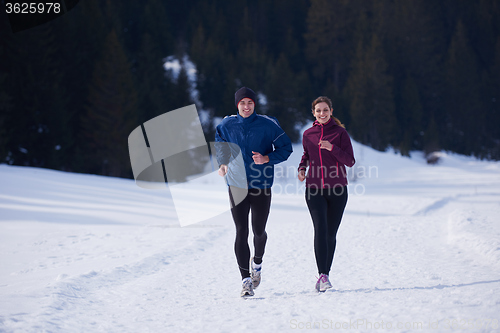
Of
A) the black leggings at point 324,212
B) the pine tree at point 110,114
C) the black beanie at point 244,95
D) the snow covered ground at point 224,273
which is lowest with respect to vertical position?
the pine tree at point 110,114

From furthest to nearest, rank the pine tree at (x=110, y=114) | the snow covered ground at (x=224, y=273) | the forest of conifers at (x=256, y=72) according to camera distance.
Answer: the pine tree at (x=110, y=114), the forest of conifers at (x=256, y=72), the snow covered ground at (x=224, y=273)

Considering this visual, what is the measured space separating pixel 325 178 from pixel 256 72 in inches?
1421

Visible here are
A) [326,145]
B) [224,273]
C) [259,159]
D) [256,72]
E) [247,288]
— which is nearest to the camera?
[259,159]

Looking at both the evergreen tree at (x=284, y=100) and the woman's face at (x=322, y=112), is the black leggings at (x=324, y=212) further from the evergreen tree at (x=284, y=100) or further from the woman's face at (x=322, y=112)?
the evergreen tree at (x=284, y=100)

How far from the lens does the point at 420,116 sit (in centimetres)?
4441

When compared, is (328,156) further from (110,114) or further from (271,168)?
(110,114)

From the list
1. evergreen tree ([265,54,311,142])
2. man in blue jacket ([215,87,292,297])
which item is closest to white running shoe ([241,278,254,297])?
man in blue jacket ([215,87,292,297])

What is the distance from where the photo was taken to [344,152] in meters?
4.11

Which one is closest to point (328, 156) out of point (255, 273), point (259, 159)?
point (259, 159)

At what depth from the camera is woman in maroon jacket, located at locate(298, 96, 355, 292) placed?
13.5 feet

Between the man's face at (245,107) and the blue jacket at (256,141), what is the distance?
0.03m

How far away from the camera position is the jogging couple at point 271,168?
13.5 feet

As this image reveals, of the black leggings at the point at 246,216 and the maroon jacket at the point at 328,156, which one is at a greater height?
the maroon jacket at the point at 328,156

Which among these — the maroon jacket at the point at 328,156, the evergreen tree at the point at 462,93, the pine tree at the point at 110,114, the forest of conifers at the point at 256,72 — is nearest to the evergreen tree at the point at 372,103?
the forest of conifers at the point at 256,72
